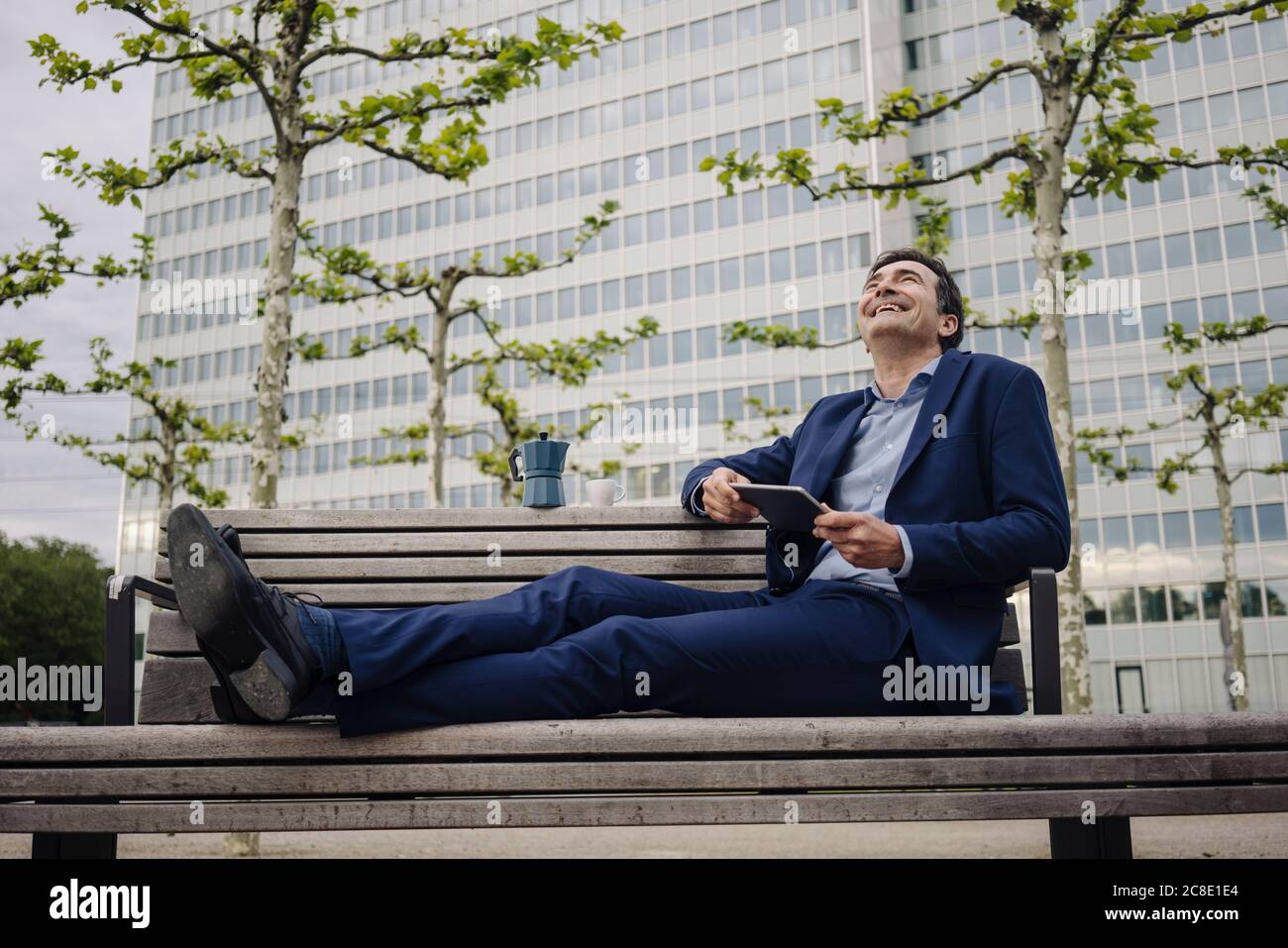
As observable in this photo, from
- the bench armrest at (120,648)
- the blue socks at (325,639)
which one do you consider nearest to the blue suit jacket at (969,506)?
the blue socks at (325,639)

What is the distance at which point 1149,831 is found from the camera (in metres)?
8.07

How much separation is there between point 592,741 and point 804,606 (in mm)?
782

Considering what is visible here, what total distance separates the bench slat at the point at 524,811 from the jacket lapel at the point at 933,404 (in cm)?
108

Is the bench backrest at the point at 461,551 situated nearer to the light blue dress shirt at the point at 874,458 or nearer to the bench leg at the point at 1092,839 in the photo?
the light blue dress shirt at the point at 874,458

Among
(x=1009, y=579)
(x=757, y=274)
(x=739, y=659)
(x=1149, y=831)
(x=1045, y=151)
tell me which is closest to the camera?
(x=739, y=659)

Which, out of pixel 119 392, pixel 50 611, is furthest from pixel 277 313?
pixel 50 611

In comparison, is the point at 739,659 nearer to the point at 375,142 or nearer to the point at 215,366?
the point at 375,142

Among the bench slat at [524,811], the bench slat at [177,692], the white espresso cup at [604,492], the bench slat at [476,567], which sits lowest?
the bench slat at [524,811]

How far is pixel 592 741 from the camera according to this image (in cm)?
257

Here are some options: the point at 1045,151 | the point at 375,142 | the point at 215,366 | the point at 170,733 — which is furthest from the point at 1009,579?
the point at 215,366

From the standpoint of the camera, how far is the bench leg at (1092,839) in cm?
309

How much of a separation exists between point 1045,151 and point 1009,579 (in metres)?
6.60

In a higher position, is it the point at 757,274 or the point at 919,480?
the point at 757,274
